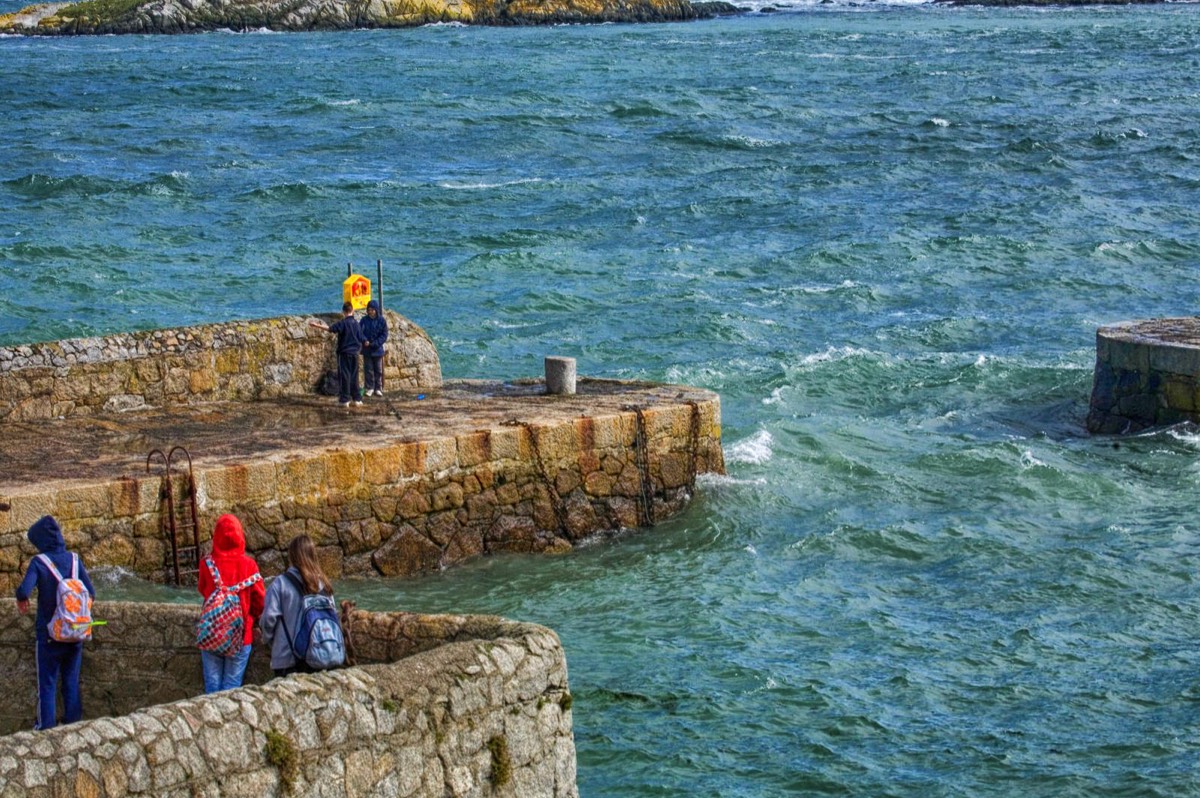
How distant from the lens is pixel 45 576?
8883 mm

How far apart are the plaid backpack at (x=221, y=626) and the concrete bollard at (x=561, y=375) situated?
27.6 feet

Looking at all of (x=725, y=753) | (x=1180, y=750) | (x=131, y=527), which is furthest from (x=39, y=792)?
(x=1180, y=750)

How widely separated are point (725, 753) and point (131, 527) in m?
4.63

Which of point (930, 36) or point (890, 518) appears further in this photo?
point (930, 36)

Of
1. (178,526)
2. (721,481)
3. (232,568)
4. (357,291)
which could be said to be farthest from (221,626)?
(721,481)

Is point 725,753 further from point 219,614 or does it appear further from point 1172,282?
point 1172,282

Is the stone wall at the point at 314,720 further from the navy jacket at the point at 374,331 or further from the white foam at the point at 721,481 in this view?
the white foam at the point at 721,481

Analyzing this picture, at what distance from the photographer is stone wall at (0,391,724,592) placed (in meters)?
13.2

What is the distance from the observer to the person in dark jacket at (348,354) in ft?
53.9

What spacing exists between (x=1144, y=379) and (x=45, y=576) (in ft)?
46.0

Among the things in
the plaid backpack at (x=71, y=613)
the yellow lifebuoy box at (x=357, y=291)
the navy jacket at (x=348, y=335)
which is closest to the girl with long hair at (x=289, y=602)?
the plaid backpack at (x=71, y=613)

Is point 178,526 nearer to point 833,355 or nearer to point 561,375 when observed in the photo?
point 561,375

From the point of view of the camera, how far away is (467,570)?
48.9ft

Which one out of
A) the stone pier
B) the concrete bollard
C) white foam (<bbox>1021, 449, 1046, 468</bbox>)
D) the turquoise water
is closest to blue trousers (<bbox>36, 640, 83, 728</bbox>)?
the turquoise water
